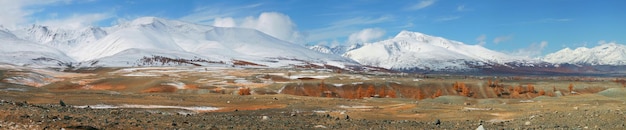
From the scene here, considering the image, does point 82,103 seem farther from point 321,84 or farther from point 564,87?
point 564,87

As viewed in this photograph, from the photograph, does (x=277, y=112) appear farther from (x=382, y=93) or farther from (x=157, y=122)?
(x=382, y=93)

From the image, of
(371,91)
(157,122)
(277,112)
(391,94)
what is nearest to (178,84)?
(371,91)

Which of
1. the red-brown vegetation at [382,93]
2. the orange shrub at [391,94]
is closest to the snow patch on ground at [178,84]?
the red-brown vegetation at [382,93]

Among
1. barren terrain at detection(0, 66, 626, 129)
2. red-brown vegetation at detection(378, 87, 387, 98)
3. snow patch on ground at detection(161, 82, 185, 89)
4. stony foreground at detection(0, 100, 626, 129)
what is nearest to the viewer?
stony foreground at detection(0, 100, 626, 129)

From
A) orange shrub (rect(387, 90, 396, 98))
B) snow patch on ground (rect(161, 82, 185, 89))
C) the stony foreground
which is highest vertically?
the stony foreground

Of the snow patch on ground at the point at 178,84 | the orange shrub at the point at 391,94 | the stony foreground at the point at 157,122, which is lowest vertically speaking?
the orange shrub at the point at 391,94

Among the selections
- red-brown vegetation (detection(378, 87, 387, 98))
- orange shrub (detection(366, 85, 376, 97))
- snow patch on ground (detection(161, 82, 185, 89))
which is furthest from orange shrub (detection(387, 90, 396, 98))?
snow patch on ground (detection(161, 82, 185, 89))

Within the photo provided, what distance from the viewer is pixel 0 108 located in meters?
21.6

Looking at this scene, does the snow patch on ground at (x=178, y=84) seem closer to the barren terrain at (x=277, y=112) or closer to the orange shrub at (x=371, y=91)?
the barren terrain at (x=277, y=112)

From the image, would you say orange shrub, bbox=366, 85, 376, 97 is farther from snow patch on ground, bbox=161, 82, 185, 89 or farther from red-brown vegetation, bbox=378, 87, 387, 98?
snow patch on ground, bbox=161, 82, 185, 89

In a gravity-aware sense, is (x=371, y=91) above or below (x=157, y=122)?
below

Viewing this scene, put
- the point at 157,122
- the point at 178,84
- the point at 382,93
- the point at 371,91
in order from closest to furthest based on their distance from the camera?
the point at 157,122, the point at 382,93, the point at 178,84, the point at 371,91

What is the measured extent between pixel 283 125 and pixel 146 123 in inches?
272

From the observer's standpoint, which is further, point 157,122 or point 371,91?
point 371,91
